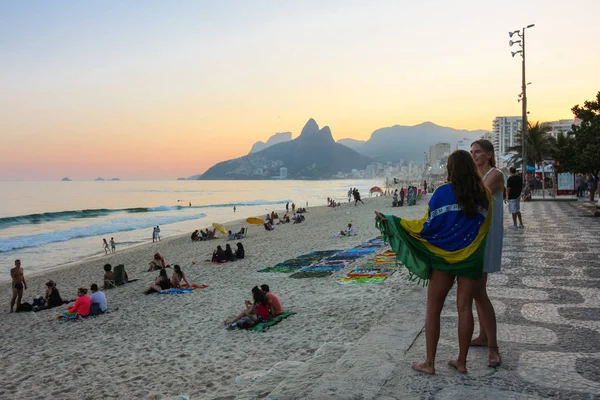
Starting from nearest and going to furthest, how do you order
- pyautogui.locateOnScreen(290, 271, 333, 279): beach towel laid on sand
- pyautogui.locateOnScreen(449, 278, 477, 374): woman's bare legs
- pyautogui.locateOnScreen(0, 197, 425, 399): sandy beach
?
pyautogui.locateOnScreen(449, 278, 477, 374): woman's bare legs
pyautogui.locateOnScreen(0, 197, 425, 399): sandy beach
pyautogui.locateOnScreen(290, 271, 333, 279): beach towel laid on sand

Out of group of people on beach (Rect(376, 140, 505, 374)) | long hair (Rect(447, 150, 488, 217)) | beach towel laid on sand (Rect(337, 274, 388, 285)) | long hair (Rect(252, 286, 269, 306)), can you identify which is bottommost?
beach towel laid on sand (Rect(337, 274, 388, 285))

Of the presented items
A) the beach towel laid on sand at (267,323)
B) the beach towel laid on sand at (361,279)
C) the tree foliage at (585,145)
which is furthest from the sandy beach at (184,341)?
the tree foliage at (585,145)

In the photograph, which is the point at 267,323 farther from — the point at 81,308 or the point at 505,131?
the point at 505,131

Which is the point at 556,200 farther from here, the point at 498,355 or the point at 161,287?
the point at 498,355

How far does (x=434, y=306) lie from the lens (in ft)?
10.2

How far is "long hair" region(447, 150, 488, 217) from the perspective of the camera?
116 inches

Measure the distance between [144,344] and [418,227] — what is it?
537 cm

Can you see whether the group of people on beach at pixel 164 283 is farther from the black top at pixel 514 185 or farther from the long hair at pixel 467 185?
the long hair at pixel 467 185

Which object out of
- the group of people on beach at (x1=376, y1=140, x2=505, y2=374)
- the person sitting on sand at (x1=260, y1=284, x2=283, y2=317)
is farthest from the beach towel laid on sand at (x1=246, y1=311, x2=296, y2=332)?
the group of people on beach at (x1=376, y1=140, x2=505, y2=374)

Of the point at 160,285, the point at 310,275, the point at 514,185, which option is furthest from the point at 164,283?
the point at 514,185

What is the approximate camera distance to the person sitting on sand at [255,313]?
6922mm

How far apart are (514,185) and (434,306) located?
879 cm

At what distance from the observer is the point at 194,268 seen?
14469 mm

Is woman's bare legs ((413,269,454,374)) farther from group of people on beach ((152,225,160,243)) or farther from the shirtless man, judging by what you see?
group of people on beach ((152,225,160,243))
